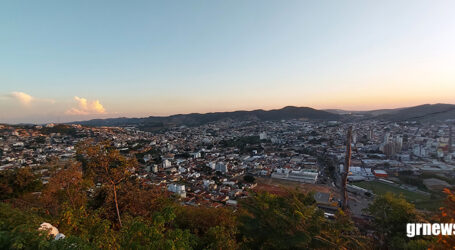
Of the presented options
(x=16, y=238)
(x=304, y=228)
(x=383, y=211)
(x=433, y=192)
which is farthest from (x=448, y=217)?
(x=433, y=192)

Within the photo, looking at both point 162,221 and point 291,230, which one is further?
point 291,230

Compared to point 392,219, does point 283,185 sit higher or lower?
lower

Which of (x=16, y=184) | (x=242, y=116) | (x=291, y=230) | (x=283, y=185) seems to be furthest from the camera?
(x=242, y=116)

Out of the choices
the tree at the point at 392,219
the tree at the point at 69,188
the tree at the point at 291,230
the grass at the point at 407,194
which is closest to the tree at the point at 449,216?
the tree at the point at 291,230

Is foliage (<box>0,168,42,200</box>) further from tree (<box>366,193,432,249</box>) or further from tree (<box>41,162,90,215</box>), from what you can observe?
Result: tree (<box>366,193,432,249</box>)

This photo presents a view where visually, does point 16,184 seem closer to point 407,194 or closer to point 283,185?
point 283,185

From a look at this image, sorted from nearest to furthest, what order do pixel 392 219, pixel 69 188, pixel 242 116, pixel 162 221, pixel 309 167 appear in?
pixel 162 221, pixel 69 188, pixel 392 219, pixel 309 167, pixel 242 116

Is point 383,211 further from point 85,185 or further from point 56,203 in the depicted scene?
point 56,203

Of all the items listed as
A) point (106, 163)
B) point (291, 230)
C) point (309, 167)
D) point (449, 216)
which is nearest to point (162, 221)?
point (291, 230)

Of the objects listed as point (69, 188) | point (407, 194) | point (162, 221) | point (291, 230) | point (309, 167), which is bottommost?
point (309, 167)
